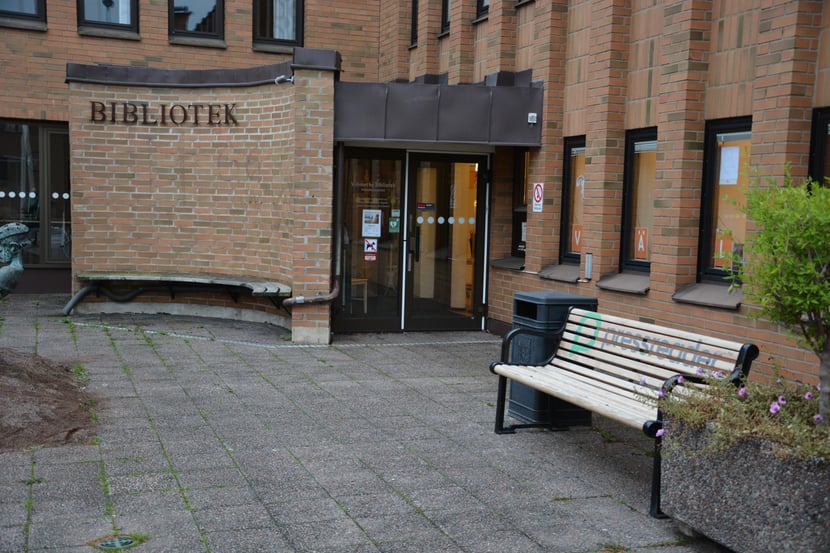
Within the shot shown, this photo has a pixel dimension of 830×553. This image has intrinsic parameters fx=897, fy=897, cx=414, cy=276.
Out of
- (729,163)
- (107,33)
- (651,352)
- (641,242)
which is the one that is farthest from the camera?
(107,33)

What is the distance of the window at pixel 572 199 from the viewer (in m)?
10.9

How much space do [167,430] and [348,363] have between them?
3.24 meters

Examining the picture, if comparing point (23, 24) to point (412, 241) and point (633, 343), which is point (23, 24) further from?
point (633, 343)

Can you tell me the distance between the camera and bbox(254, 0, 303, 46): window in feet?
53.5

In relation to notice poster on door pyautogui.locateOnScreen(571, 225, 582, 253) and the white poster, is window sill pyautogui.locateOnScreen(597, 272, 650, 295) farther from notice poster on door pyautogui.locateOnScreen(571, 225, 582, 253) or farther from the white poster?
the white poster

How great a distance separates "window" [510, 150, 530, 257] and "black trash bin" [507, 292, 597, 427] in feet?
15.3

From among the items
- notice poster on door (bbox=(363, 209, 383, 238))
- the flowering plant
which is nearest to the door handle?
notice poster on door (bbox=(363, 209, 383, 238))

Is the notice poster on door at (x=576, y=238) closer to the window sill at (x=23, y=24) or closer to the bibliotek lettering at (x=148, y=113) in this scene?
the bibliotek lettering at (x=148, y=113)

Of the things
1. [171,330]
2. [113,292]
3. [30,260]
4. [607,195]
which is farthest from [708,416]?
[30,260]

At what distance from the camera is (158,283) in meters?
12.7

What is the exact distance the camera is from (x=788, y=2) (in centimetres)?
734

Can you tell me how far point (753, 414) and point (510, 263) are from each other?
7310 millimetres

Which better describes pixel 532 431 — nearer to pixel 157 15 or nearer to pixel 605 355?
pixel 605 355

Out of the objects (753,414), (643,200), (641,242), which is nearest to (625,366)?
(753,414)
